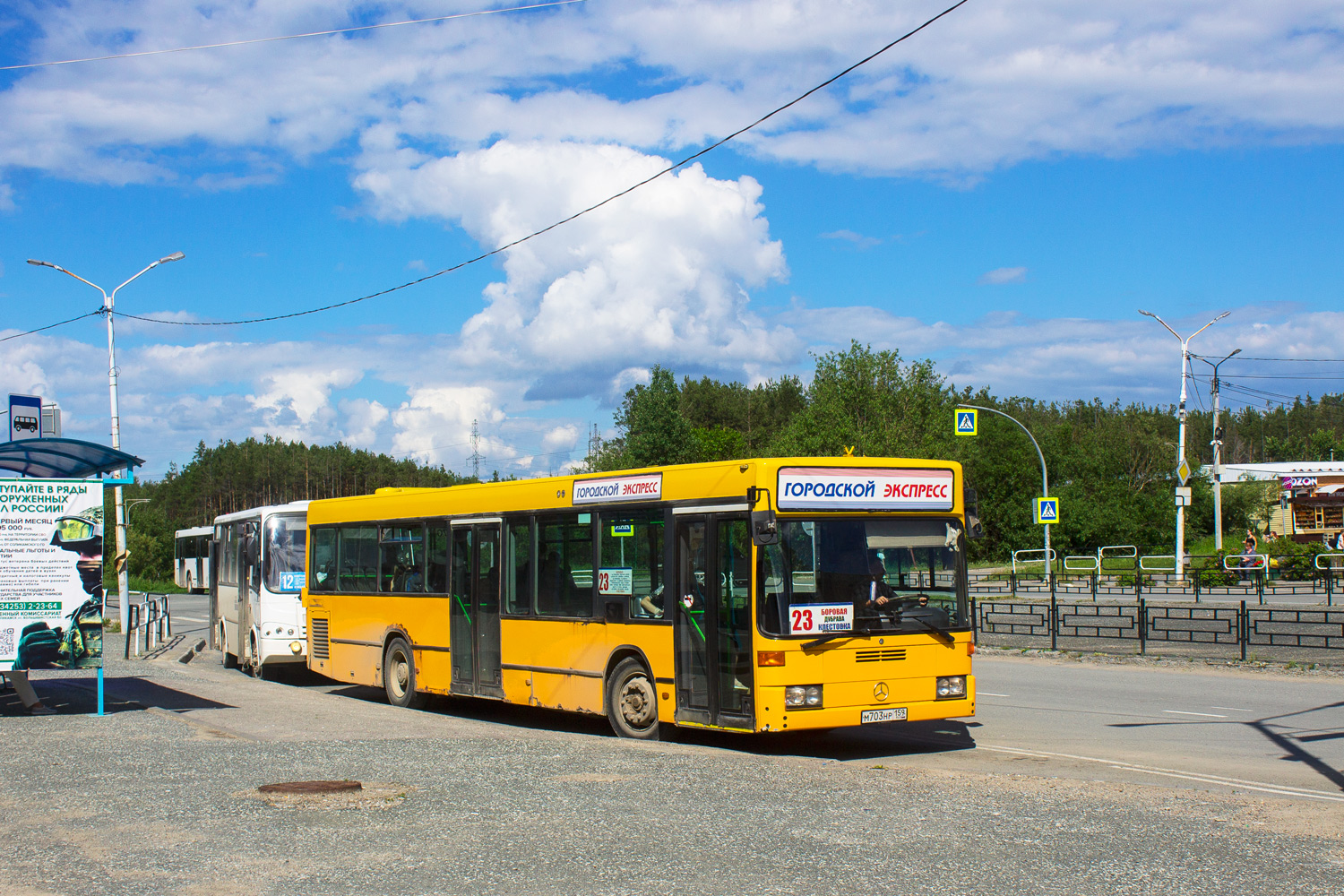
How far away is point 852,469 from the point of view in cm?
1066

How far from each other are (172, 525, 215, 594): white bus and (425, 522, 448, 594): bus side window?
51.2m

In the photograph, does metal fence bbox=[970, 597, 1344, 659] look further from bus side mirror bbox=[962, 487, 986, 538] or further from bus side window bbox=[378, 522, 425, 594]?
bus side window bbox=[378, 522, 425, 594]


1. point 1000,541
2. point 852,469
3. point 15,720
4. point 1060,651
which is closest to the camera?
point 852,469

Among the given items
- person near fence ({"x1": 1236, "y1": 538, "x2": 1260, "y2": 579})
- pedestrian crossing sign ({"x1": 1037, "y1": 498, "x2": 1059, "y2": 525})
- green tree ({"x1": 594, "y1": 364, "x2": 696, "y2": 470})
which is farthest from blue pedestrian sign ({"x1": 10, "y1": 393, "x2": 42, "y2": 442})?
green tree ({"x1": 594, "y1": 364, "x2": 696, "y2": 470})

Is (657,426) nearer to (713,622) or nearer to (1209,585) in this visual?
(1209,585)

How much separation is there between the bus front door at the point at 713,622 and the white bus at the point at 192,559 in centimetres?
5633

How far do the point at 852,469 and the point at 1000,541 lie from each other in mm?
67579

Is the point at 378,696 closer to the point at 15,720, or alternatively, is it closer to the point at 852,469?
the point at 15,720

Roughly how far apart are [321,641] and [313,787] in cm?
1014

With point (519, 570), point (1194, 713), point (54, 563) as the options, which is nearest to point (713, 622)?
point (519, 570)

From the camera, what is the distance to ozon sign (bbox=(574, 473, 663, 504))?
1148cm

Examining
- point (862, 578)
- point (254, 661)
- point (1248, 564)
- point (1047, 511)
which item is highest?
point (1047, 511)

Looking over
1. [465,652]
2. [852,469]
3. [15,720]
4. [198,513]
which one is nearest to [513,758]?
[852,469]

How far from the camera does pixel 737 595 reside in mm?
10344
